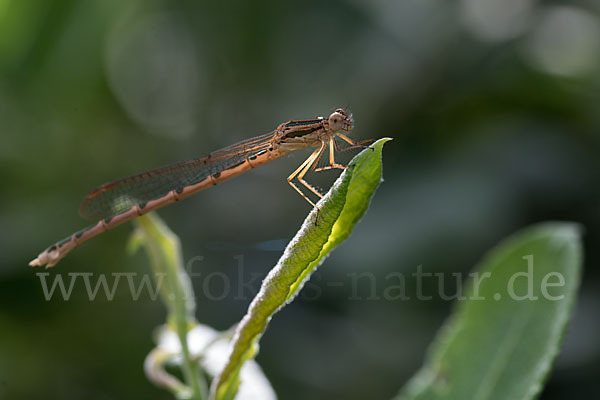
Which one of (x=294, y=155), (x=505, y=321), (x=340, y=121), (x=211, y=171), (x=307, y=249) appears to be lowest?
(x=505, y=321)

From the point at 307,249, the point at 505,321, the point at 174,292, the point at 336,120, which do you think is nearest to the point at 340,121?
the point at 336,120

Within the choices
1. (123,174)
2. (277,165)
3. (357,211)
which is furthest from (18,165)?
(357,211)

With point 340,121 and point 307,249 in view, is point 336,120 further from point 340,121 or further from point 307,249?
point 307,249

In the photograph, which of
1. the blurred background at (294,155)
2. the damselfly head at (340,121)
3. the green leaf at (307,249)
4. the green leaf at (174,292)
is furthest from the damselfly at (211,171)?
the green leaf at (307,249)

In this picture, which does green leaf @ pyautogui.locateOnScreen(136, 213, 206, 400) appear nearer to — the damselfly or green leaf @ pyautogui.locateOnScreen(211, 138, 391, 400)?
green leaf @ pyautogui.locateOnScreen(211, 138, 391, 400)

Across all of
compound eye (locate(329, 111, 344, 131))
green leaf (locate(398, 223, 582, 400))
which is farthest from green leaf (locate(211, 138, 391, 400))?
compound eye (locate(329, 111, 344, 131))

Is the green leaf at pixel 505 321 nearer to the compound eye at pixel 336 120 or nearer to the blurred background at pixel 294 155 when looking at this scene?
the compound eye at pixel 336 120

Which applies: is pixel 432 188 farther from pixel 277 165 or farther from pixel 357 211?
pixel 357 211
